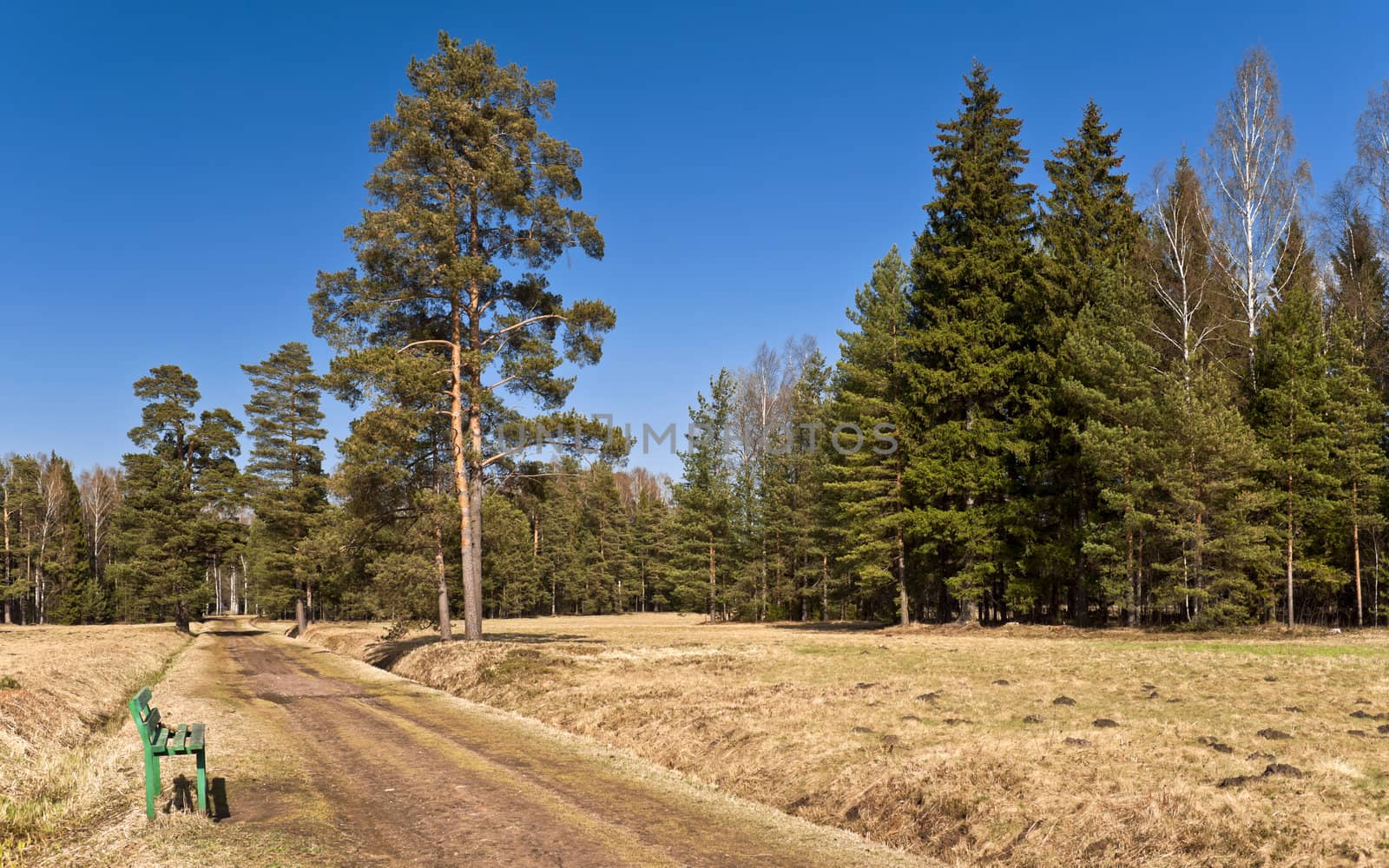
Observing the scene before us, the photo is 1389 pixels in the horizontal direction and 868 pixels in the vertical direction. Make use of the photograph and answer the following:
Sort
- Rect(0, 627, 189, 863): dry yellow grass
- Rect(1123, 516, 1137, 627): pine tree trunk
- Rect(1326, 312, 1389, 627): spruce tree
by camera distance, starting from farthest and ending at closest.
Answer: Rect(1123, 516, 1137, 627): pine tree trunk → Rect(1326, 312, 1389, 627): spruce tree → Rect(0, 627, 189, 863): dry yellow grass

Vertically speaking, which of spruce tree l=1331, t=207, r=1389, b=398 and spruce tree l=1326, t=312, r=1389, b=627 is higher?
spruce tree l=1331, t=207, r=1389, b=398

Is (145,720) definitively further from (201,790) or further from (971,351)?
(971,351)

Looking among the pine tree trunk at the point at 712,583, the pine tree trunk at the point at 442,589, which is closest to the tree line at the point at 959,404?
the pine tree trunk at the point at 442,589

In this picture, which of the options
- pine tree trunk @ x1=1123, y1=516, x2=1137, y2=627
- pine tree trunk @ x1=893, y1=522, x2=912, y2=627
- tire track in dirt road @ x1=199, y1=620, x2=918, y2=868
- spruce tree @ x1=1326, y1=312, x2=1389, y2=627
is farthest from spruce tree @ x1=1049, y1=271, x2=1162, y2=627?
tire track in dirt road @ x1=199, y1=620, x2=918, y2=868

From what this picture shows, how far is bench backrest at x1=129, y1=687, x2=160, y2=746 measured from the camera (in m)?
7.92

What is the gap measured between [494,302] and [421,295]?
2.37 m

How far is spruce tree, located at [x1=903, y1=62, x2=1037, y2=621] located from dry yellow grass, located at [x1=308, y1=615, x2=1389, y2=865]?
48.3 feet

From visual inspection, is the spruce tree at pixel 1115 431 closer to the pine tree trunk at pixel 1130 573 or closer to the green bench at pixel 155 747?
the pine tree trunk at pixel 1130 573

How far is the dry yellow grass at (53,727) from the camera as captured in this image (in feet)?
25.8

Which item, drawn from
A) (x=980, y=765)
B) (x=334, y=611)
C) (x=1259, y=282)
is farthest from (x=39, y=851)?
(x=334, y=611)

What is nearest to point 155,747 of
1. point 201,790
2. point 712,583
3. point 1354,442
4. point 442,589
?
point 201,790

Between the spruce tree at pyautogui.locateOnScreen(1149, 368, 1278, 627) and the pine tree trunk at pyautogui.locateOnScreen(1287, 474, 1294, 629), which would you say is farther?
the pine tree trunk at pyautogui.locateOnScreen(1287, 474, 1294, 629)

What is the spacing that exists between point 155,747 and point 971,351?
3495 centimetres

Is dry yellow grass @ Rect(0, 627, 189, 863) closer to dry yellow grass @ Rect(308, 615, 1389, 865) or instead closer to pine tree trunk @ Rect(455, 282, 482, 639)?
dry yellow grass @ Rect(308, 615, 1389, 865)
